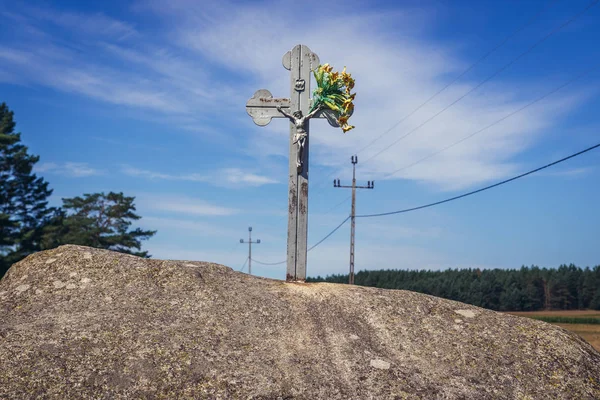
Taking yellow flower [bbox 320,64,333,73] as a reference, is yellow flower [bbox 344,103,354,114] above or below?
below

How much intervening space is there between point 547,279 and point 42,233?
74186 millimetres

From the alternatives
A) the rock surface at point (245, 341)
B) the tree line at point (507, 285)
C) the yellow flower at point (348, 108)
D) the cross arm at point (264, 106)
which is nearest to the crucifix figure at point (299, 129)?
the cross arm at point (264, 106)

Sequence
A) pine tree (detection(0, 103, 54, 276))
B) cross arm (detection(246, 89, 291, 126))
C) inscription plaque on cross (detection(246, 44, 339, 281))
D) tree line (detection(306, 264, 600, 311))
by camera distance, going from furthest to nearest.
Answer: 1. tree line (detection(306, 264, 600, 311))
2. pine tree (detection(0, 103, 54, 276))
3. cross arm (detection(246, 89, 291, 126))
4. inscription plaque on cross (detection(246, 44, 339, 281))

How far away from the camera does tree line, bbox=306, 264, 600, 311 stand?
8400 centimetres

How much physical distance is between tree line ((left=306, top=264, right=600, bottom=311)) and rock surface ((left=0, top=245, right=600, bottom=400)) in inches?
2872

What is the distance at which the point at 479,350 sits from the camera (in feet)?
30.8

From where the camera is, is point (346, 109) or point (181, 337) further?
point (346, 109)

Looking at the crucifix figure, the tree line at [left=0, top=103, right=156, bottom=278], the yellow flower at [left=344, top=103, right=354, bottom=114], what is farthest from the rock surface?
the tree line at [left=0, top=103, right=156, bottom=278]

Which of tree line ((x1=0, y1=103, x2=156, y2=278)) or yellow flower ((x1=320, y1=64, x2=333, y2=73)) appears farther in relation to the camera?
tree line ((x1=0, y1=103, x2=156, y2=278))

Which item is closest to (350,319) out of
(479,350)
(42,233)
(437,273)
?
(479,350)

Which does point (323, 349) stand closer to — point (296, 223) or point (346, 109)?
point (296, 223)

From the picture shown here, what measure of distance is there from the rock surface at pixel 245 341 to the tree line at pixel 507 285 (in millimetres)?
72955

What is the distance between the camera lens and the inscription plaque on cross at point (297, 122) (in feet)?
40.2

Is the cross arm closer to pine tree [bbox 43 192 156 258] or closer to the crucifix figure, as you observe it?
the crucifix figure
